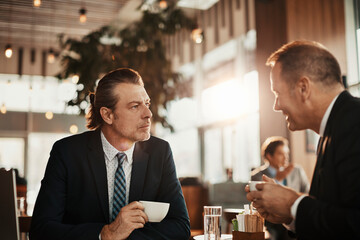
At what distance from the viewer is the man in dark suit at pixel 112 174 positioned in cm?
162

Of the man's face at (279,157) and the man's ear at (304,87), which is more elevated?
the man's ear at (304,87)

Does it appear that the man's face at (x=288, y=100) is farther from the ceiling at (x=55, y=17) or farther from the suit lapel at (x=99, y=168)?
the ceiling at (x=55, y=17)

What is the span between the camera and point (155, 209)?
4.65 ft

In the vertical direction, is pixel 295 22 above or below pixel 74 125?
above

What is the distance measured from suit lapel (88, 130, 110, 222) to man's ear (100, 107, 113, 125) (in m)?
0.09

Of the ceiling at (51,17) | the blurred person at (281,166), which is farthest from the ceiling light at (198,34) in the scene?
the ceiling at (51,17)

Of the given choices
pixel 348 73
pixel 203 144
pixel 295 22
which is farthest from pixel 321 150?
pixel 203 144

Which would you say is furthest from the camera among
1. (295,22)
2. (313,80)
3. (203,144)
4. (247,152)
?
(203,144)

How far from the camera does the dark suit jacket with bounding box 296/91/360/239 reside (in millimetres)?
1103

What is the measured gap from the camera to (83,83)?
560 centimetres

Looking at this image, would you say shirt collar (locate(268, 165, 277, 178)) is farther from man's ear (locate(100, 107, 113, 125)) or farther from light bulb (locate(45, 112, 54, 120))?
light bulb (locate(45, 112, 54, 120))

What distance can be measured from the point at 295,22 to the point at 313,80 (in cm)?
492

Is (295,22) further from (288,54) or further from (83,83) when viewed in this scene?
(288,54)

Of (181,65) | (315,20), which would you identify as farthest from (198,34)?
(181,65)
